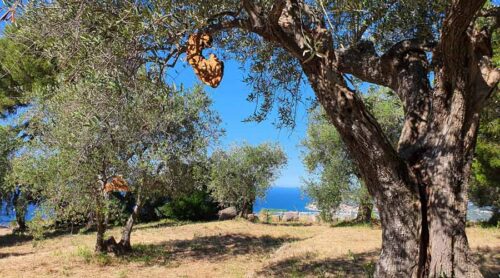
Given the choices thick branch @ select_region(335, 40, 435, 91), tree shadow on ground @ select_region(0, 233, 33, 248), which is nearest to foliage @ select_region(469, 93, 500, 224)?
thick branch @ select_region(335, 40, 435, 91)

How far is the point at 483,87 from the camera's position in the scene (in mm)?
5598

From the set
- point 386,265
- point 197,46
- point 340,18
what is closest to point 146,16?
point 197,46

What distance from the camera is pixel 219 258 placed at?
48.8 ft

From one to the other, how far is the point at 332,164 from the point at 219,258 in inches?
513

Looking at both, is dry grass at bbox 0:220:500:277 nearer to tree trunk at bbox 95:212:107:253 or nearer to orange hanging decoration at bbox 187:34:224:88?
tree trunk at bbox 95:212:107:253

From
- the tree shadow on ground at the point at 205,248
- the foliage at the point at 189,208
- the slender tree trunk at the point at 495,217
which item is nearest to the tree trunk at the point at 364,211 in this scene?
the slender tree trunk at the point at 495,217

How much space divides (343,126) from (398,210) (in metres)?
1.30

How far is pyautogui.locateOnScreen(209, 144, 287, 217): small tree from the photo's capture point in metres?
28.2

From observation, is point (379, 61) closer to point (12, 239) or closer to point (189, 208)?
point (12, 239)

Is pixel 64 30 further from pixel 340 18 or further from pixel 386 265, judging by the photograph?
pixel 386 265

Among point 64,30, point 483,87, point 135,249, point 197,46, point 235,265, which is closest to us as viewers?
point 64,30

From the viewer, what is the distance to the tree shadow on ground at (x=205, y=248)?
1487cm

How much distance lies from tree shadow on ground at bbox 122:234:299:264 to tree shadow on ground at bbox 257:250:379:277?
3.28 m

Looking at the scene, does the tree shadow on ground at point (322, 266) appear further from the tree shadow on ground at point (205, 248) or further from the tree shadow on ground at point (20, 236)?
the tree shadow on ground at point (20, 236)
